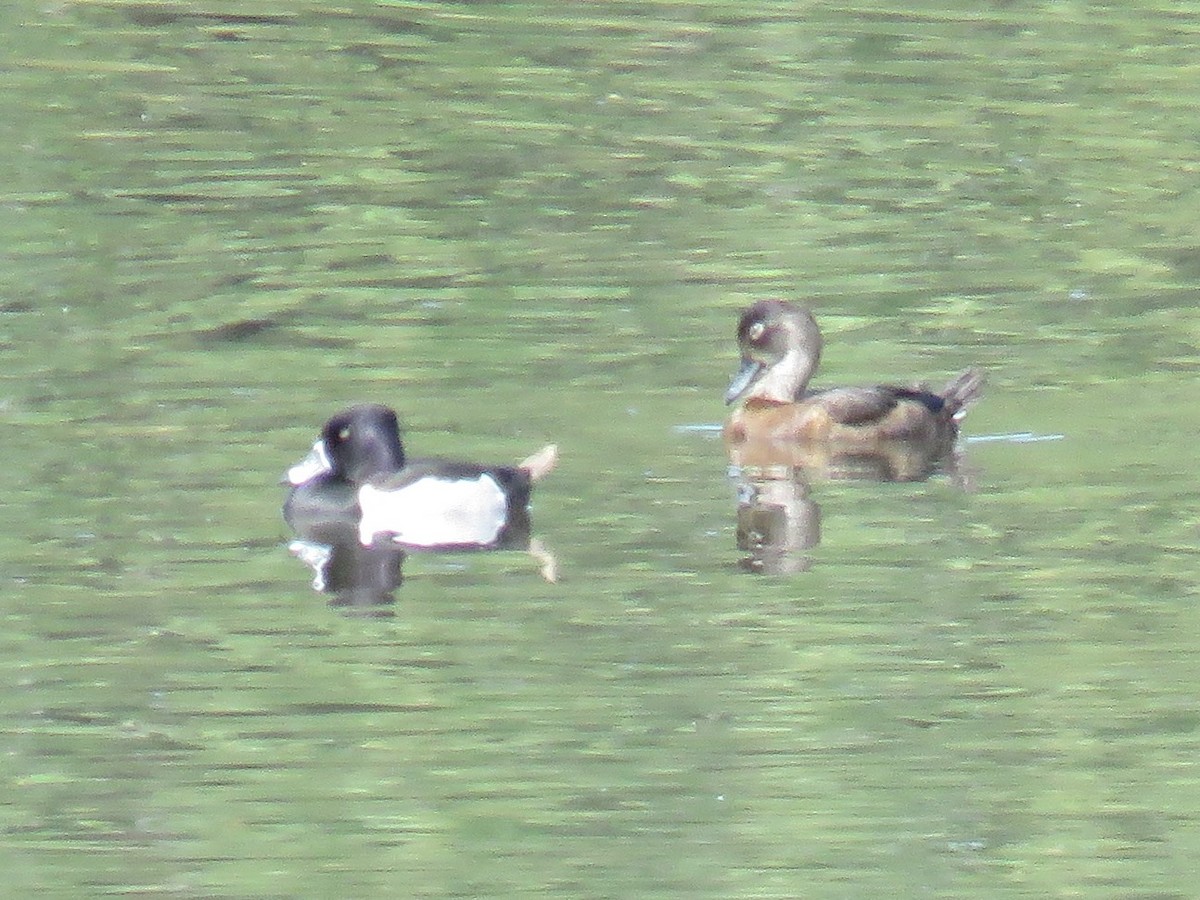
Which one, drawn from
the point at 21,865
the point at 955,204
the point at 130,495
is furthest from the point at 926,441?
the point at 21,865

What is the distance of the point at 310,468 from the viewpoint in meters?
13.1

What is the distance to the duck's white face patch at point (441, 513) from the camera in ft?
41.9

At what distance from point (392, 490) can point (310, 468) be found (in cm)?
35

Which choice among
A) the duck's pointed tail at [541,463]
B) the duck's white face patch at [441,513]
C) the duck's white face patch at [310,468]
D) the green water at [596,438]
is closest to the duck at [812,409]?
the green water at [596,438]

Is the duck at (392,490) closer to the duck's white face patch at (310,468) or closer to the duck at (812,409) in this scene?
the duck's white face patch at (310,468)

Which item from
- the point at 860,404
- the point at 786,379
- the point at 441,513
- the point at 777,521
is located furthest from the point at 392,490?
the point at 786,379

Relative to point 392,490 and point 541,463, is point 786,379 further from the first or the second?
point 392,490

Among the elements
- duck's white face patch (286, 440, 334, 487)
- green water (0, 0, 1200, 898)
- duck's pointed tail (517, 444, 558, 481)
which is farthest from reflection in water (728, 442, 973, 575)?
duck's white face patch (286, 440, 334, 487)

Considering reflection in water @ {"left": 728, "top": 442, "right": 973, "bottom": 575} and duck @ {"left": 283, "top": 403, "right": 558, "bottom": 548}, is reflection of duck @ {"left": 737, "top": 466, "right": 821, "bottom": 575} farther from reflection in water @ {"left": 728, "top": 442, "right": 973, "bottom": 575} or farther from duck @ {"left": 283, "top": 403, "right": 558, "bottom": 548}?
duck @ {"left": 283, "top": 403, "right": 558, "bottom": 548}

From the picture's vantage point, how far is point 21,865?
8.80 m

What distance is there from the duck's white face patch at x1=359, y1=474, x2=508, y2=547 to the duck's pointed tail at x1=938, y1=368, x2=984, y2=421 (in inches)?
101

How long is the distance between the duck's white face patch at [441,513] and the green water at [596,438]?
0.28m

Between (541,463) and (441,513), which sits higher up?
(541,463)

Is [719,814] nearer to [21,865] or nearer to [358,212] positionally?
[21,865]
